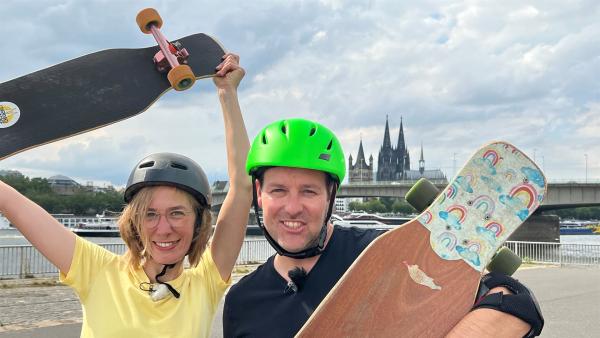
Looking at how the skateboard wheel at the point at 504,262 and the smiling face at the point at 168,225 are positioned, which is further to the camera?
the smiling face at the point at 168,225

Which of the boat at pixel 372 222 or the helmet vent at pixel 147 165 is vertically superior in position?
the helmet vent at pixel 147 165

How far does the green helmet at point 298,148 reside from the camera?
70.9 inches

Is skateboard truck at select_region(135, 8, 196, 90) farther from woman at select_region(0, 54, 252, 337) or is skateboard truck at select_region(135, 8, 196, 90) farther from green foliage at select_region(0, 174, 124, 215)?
green foliage at select_region(0, 174, 124, 215)

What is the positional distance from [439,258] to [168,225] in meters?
1.08

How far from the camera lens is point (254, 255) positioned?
54.9ft

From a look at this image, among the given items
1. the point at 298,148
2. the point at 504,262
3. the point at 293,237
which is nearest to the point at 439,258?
the point at 504,262

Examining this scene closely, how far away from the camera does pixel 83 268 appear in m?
2.07

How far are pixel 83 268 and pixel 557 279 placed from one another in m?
13.3

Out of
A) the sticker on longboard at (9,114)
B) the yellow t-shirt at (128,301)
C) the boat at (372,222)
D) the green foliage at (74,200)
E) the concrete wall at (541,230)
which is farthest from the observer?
the green foliage at (74,200)

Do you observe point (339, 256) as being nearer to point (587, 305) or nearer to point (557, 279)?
point (587, 305)

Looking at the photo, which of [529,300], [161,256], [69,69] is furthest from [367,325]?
[69,69]

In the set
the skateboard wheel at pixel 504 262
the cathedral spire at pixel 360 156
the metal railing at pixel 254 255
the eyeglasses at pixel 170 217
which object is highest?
the cathedral spire at pixel 360 156

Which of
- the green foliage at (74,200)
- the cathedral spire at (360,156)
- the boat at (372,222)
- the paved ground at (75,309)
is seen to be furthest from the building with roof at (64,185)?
the cathedral spire at (360,156)

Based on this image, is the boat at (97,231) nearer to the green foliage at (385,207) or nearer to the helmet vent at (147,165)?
the helmet vent at (147,165)
